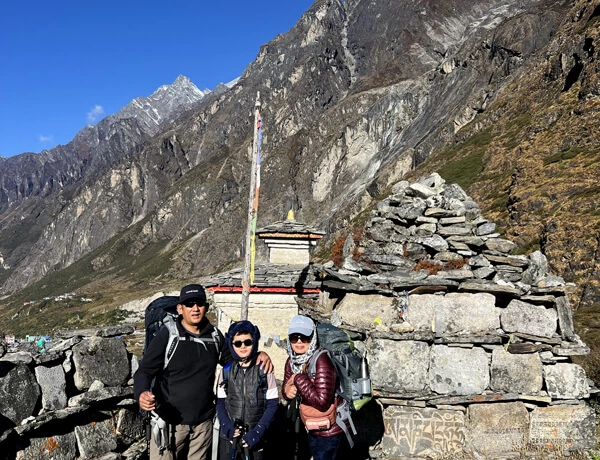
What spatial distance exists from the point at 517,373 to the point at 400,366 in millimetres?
1822

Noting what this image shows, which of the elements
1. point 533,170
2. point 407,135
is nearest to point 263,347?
point 533,170

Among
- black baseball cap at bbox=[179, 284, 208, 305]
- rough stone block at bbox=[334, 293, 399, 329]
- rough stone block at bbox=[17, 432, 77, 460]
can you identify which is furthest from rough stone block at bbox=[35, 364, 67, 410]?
rough stone block at bbox=[334, 293, 399, 329]

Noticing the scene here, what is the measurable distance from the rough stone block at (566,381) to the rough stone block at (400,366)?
75.6 inches

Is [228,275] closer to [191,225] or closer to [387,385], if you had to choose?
[387,385]

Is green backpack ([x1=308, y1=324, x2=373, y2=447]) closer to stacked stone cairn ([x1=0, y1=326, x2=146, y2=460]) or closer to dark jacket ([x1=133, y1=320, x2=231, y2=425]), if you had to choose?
dark jacket ([x1=133, y1=320, x2=231, y2=425])

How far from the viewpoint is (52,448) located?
4.70 meters

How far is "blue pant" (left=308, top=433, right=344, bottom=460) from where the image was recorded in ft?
15.7

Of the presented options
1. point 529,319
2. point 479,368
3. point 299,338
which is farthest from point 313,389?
point 529,319

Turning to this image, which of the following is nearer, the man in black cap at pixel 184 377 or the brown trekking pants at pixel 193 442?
the man in black cap at pixel 184 377

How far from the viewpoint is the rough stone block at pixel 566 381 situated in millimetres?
6629

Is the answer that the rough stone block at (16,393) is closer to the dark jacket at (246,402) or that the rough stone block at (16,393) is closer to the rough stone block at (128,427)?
the rough stone block at (128,427)

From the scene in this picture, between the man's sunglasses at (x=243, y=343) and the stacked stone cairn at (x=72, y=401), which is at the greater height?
the man's sunglasses at (x=243, y=343)

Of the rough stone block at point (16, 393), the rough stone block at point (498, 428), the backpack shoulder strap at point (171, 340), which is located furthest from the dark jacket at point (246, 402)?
the rough stone block at point (498, 428)

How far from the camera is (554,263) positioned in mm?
22250
